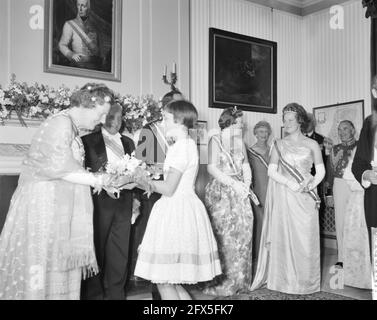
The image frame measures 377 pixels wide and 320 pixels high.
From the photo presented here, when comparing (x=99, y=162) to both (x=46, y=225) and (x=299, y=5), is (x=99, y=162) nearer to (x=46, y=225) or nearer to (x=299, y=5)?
(x=46, y=225)

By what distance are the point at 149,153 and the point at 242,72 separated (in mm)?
2481

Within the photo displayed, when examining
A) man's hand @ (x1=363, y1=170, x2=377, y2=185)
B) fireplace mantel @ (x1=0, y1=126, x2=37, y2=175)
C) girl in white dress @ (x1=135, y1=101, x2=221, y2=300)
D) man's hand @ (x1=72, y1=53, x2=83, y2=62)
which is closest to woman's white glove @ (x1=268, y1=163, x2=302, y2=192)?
man's hand @ (x1=363, y1=170, x2=377, y2=185)

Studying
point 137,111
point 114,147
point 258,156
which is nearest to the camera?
point 114,147

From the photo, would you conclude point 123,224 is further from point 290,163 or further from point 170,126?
point 290,163

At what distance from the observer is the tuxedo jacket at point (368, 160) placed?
2.81 m

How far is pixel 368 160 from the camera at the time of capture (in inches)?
112

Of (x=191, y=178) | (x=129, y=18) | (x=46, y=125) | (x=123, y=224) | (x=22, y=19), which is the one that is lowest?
(x=123, y=224)

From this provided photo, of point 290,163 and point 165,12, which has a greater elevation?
point 165,12

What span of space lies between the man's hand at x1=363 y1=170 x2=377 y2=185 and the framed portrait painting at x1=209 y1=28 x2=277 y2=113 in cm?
298

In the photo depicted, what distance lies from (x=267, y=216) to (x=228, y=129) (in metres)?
0.91

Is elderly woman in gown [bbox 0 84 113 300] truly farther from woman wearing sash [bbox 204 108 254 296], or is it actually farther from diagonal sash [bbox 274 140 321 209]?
diagonal sash [bbox 274 140 321 209]

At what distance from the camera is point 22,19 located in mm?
4086

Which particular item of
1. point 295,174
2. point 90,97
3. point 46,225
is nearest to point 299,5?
point 295,174
